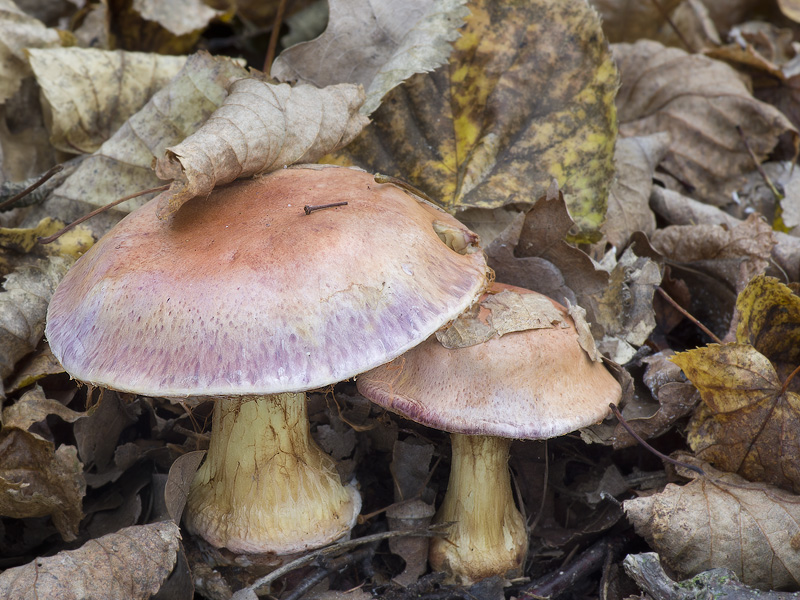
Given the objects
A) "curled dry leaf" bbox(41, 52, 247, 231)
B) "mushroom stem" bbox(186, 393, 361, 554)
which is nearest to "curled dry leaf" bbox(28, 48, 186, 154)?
"curled dry leaf" bbox(41, 52, 247, 231)

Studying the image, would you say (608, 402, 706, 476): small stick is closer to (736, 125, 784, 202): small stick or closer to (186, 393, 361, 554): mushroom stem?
(186, 393, 361, 554): mushroom stem

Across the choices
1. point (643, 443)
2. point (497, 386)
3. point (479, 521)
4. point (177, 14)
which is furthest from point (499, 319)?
point (177, 14)

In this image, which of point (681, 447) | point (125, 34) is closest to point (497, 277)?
point (681, 447)

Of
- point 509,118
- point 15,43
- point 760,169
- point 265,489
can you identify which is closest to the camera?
point 265,489

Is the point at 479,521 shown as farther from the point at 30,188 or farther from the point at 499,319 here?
the point at 30,188

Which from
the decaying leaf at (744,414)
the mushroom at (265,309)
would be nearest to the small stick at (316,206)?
the mushroom at (265,309)

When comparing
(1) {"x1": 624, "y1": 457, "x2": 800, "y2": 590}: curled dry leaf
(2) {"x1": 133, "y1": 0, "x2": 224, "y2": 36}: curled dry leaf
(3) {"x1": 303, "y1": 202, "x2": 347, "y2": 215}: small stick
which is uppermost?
(3) {"x1": 303, "y1": 202, "x2": 347, "y2": 215}: small stick
